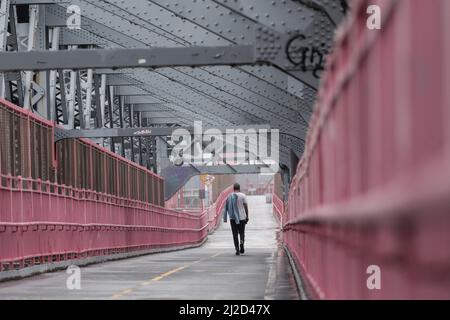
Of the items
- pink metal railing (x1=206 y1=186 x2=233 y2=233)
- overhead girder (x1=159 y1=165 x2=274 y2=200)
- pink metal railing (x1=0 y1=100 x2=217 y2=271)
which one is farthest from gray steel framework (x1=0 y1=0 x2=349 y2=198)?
pink metal railing (x1=206 y1=186 x2=233 y2=233)

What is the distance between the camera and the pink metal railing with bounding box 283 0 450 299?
240cm

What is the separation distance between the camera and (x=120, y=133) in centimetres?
3559

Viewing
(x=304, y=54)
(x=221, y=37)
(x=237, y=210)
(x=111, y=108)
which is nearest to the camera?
(x=304, y=54)

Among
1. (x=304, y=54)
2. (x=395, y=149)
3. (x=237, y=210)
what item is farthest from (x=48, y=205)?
(x=395, y=149)

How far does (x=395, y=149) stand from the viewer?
126 inches

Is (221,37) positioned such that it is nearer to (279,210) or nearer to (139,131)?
(139,131)

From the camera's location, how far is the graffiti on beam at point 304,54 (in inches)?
635

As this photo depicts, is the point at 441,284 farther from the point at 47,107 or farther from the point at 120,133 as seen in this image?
the point at 120,133

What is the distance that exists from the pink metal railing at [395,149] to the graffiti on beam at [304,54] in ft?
32.6

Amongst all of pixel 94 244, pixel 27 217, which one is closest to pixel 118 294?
pixel 27 217

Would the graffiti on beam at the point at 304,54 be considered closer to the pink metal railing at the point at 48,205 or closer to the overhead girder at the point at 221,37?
the overhead girder at the point at 221,37

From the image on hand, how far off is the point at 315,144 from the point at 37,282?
8605mm

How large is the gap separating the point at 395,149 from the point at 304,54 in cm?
1307

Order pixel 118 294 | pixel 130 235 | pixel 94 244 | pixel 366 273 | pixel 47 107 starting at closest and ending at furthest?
pixel 366 273
pixel 118 294
pixel 94 244
pixel 47 107
pixel 130 235
